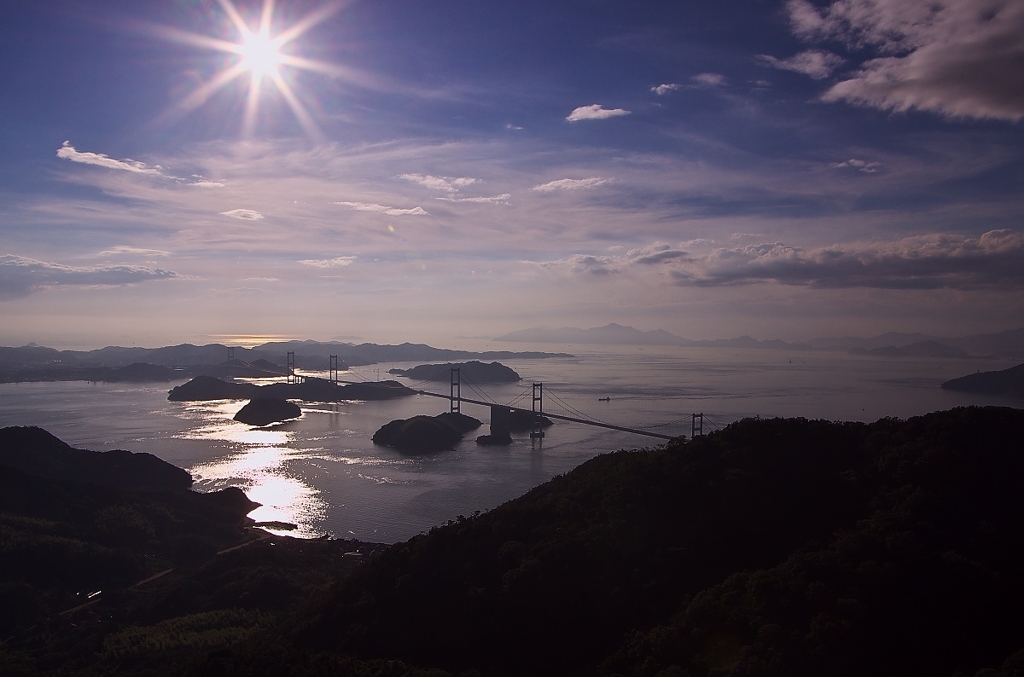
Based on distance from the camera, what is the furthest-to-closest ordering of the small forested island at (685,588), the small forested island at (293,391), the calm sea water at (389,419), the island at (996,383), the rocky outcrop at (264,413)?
the small forested island at (293,391) → the island at (996,383) → the rocky outcrop at (264,413) → the calm sea water at (389,419) → the small forested island at (685,588)

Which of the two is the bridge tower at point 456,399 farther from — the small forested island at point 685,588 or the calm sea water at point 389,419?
the small forested island at point 685,588

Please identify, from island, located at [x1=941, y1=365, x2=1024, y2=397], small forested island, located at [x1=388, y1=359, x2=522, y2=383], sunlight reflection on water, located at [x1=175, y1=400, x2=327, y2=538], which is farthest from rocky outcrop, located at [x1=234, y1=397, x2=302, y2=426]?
island, located at [x1=941, y1=365, x2=1024, y2=397]

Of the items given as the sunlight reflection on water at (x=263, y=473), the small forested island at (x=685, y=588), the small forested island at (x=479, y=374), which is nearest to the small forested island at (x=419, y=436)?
the sunlight reflection on water at (x=263, y=473)

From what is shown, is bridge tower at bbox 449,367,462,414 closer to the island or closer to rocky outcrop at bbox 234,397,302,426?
rocky outcrop at bbox 234,397,302,426

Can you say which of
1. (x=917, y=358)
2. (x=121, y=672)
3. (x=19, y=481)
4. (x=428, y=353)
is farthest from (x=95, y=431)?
(x=917, y=358)

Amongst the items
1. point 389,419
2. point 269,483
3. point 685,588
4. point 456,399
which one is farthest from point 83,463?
point 456,399
